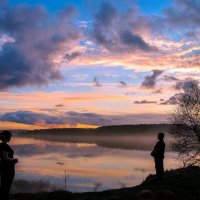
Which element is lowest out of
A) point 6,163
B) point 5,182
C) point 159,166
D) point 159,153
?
point 5,182

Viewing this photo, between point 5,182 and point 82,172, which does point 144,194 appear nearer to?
point 5,182

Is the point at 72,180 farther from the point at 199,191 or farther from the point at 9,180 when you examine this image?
the point at 9,180

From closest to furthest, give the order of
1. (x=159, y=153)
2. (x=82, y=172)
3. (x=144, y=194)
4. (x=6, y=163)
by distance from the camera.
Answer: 1. (x=6, y=163)
2. (x=144, y=194)
3. (x=159, y=153)
4. (x=82, y=172)

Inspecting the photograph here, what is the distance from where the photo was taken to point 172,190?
14586 millimetres

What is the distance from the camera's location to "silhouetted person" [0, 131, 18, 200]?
10017mm

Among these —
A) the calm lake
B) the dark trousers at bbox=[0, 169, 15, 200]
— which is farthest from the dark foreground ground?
the calm lake

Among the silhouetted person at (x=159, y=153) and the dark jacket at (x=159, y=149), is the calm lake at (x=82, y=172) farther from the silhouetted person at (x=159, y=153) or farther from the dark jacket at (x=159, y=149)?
the dark jacket at (x=159, y=149)

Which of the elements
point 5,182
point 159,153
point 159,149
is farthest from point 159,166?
point 5,182

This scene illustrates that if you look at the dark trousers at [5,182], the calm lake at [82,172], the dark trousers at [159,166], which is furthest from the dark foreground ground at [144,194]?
the calm lake at [82,172]

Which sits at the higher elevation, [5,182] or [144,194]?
[5,182]

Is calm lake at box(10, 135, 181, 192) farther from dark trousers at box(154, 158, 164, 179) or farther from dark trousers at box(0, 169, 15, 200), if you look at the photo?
dark trousers at box(0, 169, 15, 200)

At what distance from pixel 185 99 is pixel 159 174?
25.0 meters

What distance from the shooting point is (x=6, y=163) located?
1006cm

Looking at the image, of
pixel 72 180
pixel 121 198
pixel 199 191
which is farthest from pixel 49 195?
pixel 72 180
